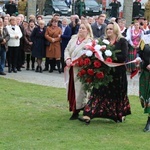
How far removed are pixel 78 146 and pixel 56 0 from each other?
1230 inches

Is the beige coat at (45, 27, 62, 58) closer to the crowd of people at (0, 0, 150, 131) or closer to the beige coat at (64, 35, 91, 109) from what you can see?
the crowd of people at (0, 0, 150, 131)

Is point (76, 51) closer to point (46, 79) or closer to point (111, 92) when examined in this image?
point (111, 92)

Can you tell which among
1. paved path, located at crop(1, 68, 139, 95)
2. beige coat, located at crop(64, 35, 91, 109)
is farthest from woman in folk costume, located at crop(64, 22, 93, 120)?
paved path, located at crop(1, 68, 139, 95)

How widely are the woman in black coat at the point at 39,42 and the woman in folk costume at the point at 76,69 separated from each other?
7560mm

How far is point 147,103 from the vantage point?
29.2 feet

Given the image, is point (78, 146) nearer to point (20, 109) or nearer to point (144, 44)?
point (144, 44)

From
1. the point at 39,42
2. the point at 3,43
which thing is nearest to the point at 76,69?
the point at 3,43

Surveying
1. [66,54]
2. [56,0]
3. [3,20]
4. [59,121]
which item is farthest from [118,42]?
[56,0]

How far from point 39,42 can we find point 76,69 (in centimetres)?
793

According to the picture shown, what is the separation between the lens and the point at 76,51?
9500 mm

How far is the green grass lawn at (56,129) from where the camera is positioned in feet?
25.6

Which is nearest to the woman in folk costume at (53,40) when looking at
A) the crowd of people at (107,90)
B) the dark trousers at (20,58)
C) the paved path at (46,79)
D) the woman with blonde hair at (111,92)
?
the paved path at (46,79)

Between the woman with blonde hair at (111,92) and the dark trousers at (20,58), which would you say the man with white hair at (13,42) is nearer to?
the dark trousers at (20,58)

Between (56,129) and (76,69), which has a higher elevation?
(76,69)
